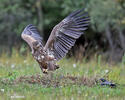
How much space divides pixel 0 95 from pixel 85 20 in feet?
9.90

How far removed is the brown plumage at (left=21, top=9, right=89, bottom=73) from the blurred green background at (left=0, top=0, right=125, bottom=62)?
9.71 metres

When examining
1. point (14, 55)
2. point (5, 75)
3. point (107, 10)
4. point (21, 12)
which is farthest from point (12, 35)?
point (5, 75)

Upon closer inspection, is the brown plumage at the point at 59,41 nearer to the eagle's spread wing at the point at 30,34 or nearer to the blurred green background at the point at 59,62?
the eagle's spread wing at the point at 30,34

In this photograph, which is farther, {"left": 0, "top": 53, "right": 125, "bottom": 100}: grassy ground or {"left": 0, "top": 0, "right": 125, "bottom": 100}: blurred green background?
{"left": 0, "top": 0, "right": 125, "bottom": 100}: blurred green background

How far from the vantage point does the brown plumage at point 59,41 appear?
7.89m

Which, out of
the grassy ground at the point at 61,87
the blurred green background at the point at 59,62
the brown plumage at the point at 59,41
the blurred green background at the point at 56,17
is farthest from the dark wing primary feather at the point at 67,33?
the blurred green background at the point at 56,17

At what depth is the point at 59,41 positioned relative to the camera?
26.8ft

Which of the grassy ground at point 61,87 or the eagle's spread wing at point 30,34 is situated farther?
the eagle's spread wing at point 30,34

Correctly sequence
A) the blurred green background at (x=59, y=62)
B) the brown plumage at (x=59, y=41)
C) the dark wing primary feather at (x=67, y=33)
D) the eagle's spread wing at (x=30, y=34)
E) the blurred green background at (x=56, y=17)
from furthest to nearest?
the blurred green background at (x=56, y=17), the eagle's spread wing at (x=30, y=34), the dark wing primary feather at (x=67, y=33), the brown plumage at (x=59, y=41), the blurred green background at (x=59, y=62)

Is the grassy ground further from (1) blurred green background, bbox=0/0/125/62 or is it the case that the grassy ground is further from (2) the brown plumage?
(1) blurred green background, bbox=0/0/125/62

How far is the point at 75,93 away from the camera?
260 inches

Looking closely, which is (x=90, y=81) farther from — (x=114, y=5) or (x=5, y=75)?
(x=114, y=5)

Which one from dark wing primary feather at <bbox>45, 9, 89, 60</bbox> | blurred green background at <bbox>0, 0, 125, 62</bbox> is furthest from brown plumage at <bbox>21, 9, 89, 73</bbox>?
blurred green background at <bbox>0, 0, 125, 62</bbox>

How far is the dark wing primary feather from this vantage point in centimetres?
808
